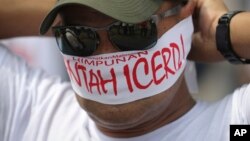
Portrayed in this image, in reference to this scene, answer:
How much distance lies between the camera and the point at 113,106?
1772 millimetres

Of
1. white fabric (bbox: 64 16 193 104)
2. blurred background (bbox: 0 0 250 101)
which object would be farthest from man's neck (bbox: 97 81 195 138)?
blurred background (bbox: 0 0 250 101)

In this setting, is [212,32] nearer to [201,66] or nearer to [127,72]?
[127,72]

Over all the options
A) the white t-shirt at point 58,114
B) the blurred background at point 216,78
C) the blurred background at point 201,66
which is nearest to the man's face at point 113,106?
the white t-shirt at point 58,114

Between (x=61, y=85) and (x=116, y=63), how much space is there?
55 centimetres

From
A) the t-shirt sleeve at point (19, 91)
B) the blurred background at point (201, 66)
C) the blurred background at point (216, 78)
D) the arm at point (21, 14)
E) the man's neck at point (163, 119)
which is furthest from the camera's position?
the blurred background at point (216, 78)

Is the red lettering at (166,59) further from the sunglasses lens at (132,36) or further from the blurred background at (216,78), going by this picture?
the blurred background at (216,78)

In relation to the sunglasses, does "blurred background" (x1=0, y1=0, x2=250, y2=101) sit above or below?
below

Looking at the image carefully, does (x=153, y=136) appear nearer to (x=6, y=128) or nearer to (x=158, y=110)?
(x=158, y=110)

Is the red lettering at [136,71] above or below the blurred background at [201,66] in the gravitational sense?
above

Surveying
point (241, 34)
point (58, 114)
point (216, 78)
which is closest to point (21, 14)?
point (58, 114)

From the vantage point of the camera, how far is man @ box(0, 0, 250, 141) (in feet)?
5.67

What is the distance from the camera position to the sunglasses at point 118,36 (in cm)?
172

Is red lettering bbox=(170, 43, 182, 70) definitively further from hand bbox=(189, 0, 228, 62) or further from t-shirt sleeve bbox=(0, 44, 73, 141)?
t-shirt sleeve bbox=(0, 44, 73, 141)

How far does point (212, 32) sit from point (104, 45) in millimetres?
422
